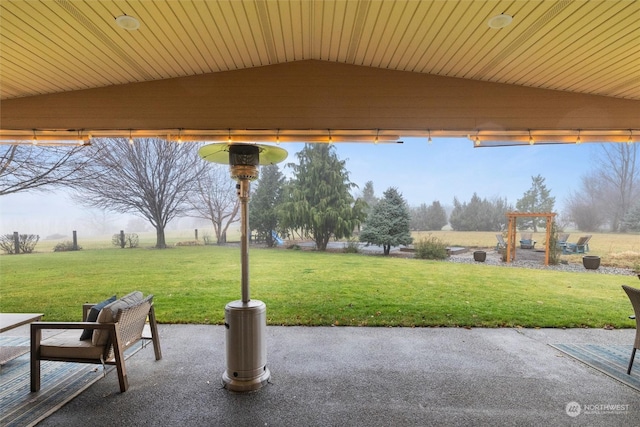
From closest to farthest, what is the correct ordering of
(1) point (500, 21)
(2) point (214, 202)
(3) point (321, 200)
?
(1) point (500, 21), (2) point (214, 202), (3) point (321, 200)

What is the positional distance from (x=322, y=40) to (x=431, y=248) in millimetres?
4986

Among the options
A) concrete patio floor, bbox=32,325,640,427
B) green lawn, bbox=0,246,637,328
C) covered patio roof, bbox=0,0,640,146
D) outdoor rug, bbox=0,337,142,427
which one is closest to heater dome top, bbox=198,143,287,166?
covered patio roof, bbox=0,0,640,146

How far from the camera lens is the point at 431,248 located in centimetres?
630

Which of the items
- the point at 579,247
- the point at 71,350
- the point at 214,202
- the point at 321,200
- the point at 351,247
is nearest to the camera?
the point at 71,350

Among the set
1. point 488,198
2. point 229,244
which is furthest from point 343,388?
point 488,198

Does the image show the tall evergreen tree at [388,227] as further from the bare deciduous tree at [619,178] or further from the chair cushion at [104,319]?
the chair cushion at [104,319]

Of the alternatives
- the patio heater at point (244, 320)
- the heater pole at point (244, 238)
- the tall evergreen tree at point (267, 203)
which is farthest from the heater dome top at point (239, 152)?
the tall evergreen tree at point (267, 203)

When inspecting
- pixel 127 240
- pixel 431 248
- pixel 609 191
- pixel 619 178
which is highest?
pixel 619 178

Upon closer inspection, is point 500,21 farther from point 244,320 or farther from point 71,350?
point 71,350

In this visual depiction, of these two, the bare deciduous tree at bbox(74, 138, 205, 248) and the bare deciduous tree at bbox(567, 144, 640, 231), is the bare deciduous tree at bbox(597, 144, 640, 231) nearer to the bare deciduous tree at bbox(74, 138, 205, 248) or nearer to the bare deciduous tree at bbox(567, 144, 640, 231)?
the bare deciduous tree at bbox(567, 144, 640, 231)

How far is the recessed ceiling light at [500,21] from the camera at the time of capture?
1.92m

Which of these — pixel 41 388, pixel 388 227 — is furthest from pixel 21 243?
pixel 388 227

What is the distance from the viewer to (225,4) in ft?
6.23

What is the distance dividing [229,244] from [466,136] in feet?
15.3
